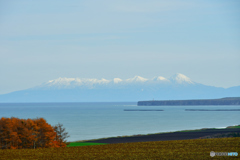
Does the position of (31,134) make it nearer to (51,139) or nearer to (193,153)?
(51,139)

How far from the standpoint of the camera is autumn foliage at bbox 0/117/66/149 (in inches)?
1861

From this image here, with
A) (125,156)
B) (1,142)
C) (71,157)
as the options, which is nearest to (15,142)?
(1,142)

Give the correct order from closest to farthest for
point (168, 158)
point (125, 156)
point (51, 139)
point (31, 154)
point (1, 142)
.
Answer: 1. point (168, 158)
2. point (125, 156)
3. point (31, 154)
4. point (1, 142)
5. point (51, 139)

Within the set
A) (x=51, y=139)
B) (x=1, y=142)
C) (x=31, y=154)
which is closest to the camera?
(x=31, y=154)

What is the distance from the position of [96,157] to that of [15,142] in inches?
696

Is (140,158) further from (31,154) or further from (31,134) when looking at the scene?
(31,134)

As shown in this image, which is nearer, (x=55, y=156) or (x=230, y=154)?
(x=230, y=154)

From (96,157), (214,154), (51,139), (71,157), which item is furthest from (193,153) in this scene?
(51,139)

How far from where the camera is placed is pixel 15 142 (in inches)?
1874

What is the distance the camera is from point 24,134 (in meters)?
48.3

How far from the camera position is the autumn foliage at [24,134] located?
155 ft

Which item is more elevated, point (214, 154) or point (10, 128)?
point (10, 128)

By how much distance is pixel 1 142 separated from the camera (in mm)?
47094

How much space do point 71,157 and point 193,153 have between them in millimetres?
10689
